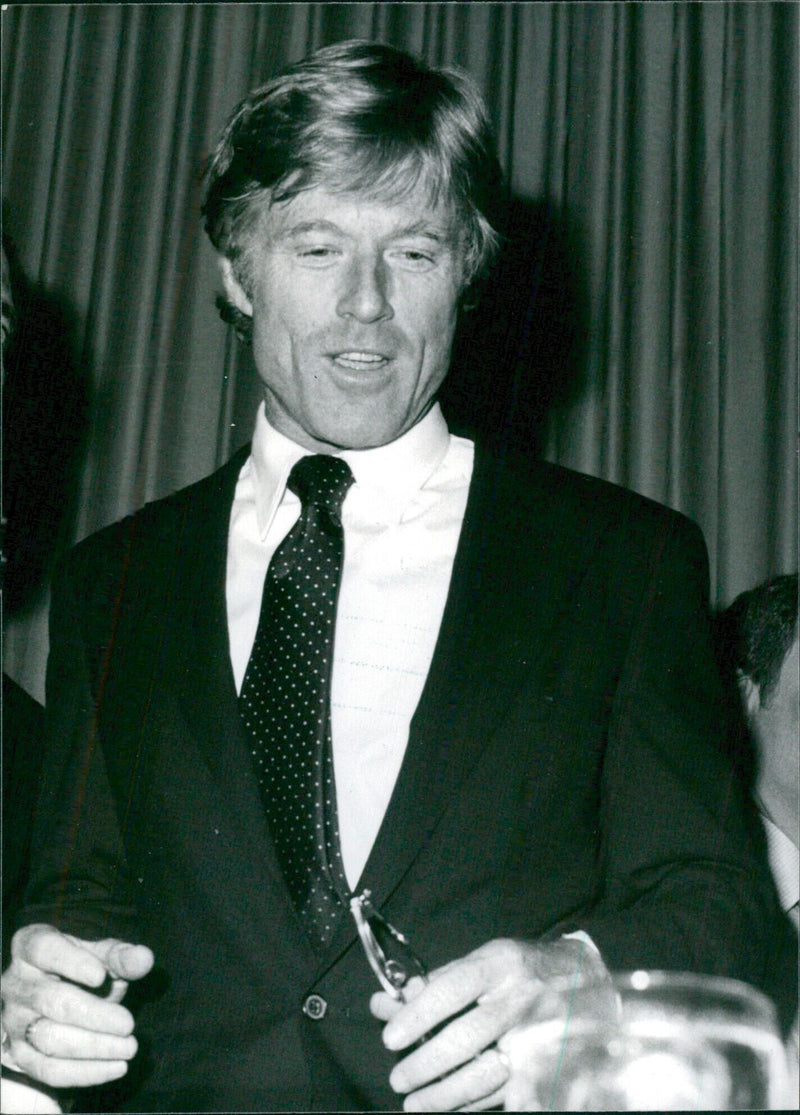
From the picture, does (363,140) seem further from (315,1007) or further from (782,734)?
(782,734)

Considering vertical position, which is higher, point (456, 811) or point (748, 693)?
point (456, 811)

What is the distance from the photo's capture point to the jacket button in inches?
36.0

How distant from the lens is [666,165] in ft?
6.34

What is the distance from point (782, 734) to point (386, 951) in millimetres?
882

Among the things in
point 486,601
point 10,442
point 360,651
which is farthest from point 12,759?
point 10,442

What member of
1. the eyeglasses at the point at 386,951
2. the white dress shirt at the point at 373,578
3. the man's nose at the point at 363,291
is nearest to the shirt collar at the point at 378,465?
the white dress shirt at the point at 373,578

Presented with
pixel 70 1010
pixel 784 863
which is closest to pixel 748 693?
pixel 784 863

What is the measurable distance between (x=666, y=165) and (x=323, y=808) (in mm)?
1334

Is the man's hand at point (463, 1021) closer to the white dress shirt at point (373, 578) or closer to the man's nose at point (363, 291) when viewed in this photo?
the white dress shirt at point (373, 578)

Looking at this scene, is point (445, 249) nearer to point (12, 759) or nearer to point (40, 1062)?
point (12, 759)

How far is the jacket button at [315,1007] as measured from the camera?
0.91m

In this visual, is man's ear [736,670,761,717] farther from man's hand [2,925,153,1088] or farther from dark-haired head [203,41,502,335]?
man's hand [2,925,153,1088]

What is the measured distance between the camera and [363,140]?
3.88 feet

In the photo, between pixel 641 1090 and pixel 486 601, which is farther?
pixel 486 601
